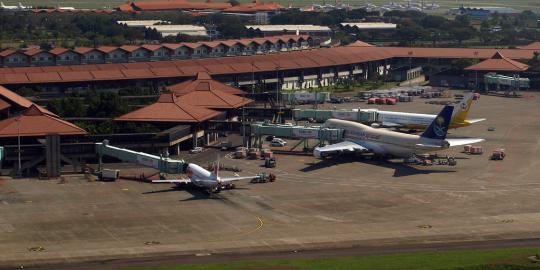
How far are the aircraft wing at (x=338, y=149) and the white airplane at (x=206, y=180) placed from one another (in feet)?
54.4

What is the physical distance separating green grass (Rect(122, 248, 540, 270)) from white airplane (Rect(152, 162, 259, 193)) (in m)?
24.7

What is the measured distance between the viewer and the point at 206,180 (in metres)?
105

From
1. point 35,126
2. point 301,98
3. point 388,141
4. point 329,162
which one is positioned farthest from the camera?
point 301,98

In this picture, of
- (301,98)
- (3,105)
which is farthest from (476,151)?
(3,105)

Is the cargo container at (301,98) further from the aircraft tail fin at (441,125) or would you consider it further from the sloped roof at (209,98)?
the aircraft tail fin at (441,125)

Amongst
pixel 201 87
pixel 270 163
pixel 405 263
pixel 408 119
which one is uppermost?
pixel 201 87

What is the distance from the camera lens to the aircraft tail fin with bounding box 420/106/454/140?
11731 centimetres

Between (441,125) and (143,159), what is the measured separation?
33137 millimetres

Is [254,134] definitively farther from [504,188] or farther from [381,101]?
[381,101]

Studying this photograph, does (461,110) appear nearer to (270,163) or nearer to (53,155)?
(270,163)

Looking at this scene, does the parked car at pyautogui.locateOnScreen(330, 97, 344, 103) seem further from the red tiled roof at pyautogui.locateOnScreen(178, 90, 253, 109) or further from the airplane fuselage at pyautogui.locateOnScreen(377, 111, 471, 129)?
the airplane fuselage at pyautogui.locateOnScreen(377, 111, 471, 129)

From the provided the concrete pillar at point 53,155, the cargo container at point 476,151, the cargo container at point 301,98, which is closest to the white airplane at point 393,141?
the cargo container at point 476,151

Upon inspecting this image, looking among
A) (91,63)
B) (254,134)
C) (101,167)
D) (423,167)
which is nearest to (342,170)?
(423,167)

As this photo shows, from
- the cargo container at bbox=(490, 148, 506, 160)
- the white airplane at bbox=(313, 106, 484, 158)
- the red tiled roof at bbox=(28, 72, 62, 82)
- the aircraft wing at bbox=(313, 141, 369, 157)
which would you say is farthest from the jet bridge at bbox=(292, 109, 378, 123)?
the red tiled roof at bbox=(28, 72, 62, 82)
